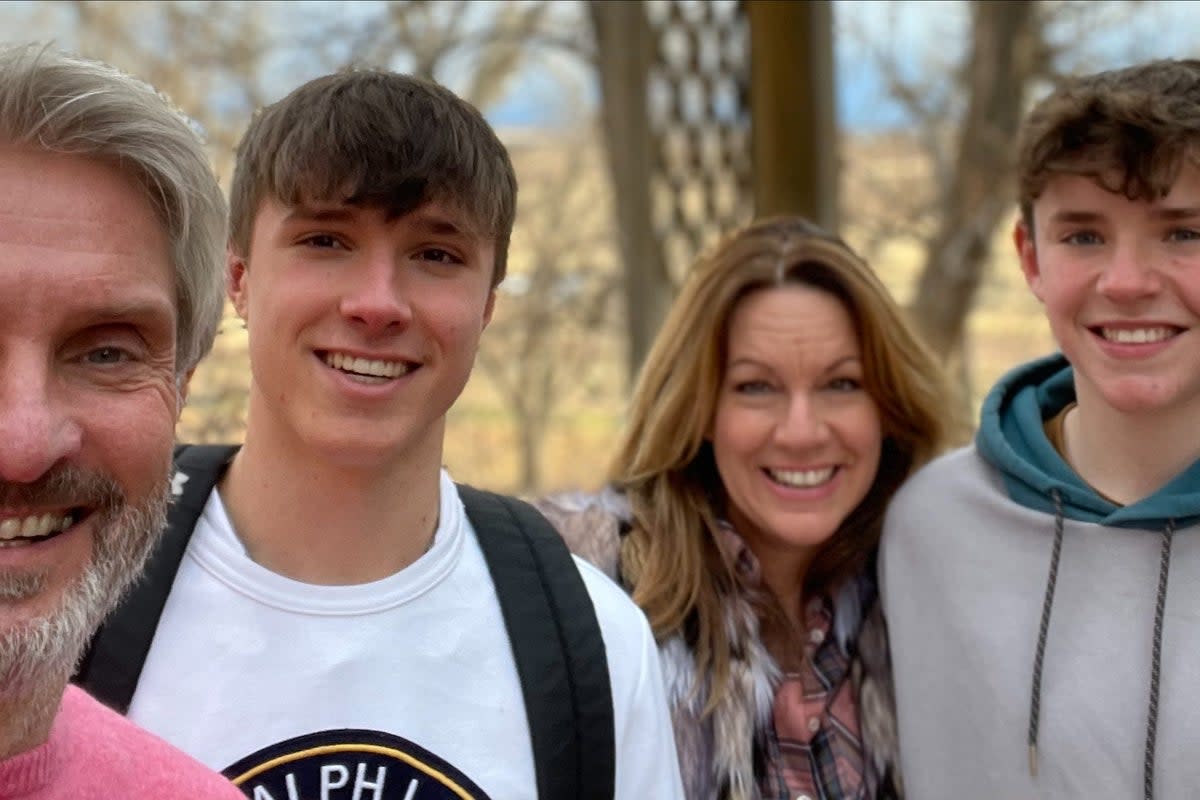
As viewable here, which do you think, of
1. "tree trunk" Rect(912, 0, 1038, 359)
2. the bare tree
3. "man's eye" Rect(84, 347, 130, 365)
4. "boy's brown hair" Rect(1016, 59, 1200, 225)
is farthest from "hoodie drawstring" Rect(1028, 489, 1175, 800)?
the bare tree

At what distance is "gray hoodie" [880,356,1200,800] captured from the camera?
2.26 m

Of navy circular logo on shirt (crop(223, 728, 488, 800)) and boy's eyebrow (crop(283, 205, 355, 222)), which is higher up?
boy's eyebrow (crop(283, 205, 355, 222))

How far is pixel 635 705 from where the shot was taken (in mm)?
2051

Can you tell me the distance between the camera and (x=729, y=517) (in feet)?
9.80

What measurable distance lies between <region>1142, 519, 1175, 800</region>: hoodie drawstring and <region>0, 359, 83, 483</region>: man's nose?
1792 millimetres

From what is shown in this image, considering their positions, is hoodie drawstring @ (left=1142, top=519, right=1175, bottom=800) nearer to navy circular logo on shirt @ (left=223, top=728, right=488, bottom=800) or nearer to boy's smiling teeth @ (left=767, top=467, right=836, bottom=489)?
boy's smiling teeth @ (left=767, top=467, right=836, bottom=489)

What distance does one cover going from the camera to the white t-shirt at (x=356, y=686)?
73.6 inches

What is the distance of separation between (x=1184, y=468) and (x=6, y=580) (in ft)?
6.61

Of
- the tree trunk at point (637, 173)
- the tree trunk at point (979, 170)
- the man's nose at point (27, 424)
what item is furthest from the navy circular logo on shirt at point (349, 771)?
the tree trunk at point (979, 170)

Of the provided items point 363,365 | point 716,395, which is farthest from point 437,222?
point 716,395

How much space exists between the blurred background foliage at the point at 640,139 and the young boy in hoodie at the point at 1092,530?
1.25 meters

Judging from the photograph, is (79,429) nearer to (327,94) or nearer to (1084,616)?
(327,94)

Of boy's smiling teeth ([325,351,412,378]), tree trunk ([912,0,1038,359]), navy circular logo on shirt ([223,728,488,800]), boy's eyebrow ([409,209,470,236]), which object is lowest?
navy circular logo on shirt ([223,728,488,800])

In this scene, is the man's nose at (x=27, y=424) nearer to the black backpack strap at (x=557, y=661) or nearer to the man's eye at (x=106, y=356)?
the man's eye at (x=106, y=356)
